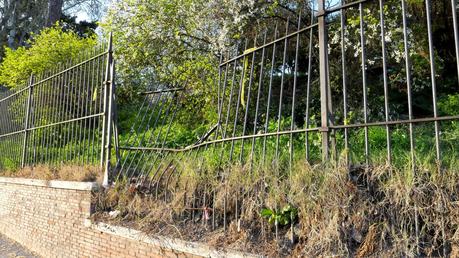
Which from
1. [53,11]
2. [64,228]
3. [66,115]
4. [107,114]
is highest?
[53,11]

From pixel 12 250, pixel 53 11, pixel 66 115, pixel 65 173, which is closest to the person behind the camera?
pixel 65 173

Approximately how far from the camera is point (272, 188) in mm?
3852

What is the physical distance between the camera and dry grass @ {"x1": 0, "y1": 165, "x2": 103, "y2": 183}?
254 inches

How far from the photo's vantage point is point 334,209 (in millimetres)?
3307

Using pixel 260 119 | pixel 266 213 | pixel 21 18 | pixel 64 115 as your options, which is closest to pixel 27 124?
pixel 64 115

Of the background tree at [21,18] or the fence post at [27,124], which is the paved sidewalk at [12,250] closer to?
the fence post at [27,124]

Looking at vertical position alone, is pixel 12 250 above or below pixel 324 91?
below

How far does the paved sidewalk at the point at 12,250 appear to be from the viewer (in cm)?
726

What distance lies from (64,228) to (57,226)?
282mm

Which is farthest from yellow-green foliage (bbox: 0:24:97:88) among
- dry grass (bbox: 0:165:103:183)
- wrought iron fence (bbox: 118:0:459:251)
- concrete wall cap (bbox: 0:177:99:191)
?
wrought iron fence (bbox: 118:0:459:251)

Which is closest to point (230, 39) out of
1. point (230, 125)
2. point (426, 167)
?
point (230, 125)

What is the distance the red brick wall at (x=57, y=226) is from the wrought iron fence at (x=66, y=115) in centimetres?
60

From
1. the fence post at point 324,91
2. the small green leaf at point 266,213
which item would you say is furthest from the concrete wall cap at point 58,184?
the fence post at point 324,91

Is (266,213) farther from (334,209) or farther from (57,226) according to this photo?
(57,226)
